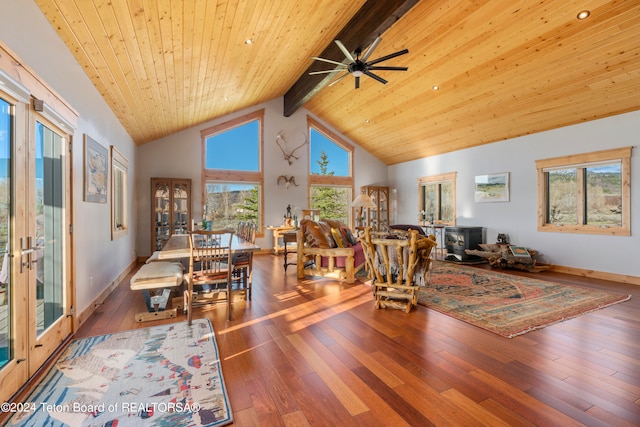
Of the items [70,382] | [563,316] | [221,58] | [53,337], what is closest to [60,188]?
[53,337]

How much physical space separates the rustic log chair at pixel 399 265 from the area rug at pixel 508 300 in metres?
0.38

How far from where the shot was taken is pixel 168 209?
288 inches

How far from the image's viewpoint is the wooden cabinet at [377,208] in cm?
946

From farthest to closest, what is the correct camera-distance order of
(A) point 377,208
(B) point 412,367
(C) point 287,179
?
(A) point 377,208, (C) point 287,179, (B) point 412,367

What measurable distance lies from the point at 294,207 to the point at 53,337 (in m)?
6.55

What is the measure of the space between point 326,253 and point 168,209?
4422mm

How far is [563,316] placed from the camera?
3.37m

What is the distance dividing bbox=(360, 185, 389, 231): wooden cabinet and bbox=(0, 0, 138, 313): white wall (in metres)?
6.42

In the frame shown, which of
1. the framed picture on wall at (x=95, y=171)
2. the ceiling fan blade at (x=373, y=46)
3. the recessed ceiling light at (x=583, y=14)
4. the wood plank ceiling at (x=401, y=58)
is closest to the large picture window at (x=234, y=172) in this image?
the wood plank ceiling at (x=401, y=58)

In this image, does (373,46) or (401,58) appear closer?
(373,46)

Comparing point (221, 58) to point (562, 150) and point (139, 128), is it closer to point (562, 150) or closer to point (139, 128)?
point (139, 128)

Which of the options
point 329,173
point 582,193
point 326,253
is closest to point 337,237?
point 326,253

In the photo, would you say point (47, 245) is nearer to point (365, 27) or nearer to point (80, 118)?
point (80, 118)

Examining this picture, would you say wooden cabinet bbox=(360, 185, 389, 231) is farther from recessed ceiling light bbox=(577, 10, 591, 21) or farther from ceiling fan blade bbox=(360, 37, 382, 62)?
recessed ceiling light bbox=(577, 10, 591, 21)
